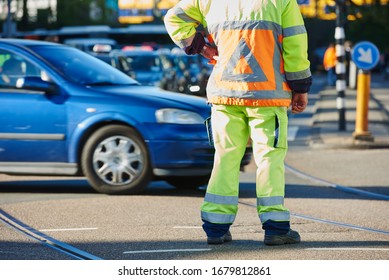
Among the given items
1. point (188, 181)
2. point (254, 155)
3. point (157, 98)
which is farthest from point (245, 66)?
point (188, 181)

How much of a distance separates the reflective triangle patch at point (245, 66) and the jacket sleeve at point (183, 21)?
46 cm

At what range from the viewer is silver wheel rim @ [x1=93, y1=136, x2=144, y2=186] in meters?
10.9

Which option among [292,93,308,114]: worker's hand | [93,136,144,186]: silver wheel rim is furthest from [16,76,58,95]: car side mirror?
[292,93,308,114]: worker's hand

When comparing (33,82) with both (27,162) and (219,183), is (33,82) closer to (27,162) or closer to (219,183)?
(27,162)

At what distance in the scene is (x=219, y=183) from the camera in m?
7.47

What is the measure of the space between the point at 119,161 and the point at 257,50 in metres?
3.85

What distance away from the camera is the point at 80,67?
11.7m

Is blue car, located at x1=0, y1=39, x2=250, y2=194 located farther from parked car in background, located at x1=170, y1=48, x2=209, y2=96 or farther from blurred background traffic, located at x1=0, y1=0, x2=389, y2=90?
blurred background traffic, located at x1=0, y1=0, x2=389, y2=90

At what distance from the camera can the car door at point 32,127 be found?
11055mm

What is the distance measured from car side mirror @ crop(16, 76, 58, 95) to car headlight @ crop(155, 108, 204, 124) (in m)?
1.04

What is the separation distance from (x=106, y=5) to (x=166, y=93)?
110 metres

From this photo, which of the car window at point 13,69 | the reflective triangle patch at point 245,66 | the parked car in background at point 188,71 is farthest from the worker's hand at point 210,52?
the parked car in background at point 188,71
